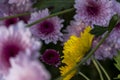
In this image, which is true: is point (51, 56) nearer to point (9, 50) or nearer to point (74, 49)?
point (74, 49)

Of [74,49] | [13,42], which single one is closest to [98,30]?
[74,49]

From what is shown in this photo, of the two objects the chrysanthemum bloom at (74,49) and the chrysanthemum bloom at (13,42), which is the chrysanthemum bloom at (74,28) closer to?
the chrysanthemum bloom at (74,49)

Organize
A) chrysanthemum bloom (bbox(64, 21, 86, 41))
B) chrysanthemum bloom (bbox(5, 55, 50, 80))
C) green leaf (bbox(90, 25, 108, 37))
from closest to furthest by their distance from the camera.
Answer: chrysanthemum bloom (bbox(5, 55, 50, 80)) < green leaf (bbox(90, 25, 108, 37)) < chrysanthemum bloom (bbox(64, 21, 86, 41))

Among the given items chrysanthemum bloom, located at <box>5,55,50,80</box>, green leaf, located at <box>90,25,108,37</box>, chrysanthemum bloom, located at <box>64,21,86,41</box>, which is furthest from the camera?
chrysanthemum bloom, located at <box>64,21,86,41</box>

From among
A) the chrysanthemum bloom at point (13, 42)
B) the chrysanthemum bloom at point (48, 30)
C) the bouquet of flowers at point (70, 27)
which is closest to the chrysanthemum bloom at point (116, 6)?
the bouquet of flowers at point (70, 27)

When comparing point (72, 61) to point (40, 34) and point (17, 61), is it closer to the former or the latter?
point (40, 34)

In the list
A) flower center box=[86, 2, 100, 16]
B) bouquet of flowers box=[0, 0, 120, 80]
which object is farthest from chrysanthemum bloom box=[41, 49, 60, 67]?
flower center box=[86, 2, 100, 16]

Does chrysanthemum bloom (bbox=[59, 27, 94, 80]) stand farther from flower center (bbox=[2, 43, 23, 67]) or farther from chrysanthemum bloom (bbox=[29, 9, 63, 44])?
flower center (bbox=[2, 43, 23, 67])

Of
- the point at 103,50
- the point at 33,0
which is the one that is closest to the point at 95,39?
the point at 103,50

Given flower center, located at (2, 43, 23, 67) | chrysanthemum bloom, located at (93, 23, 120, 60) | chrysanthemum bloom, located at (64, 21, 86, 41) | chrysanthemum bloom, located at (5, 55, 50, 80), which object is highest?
flower center, located at (2, 43, 23, 67)
